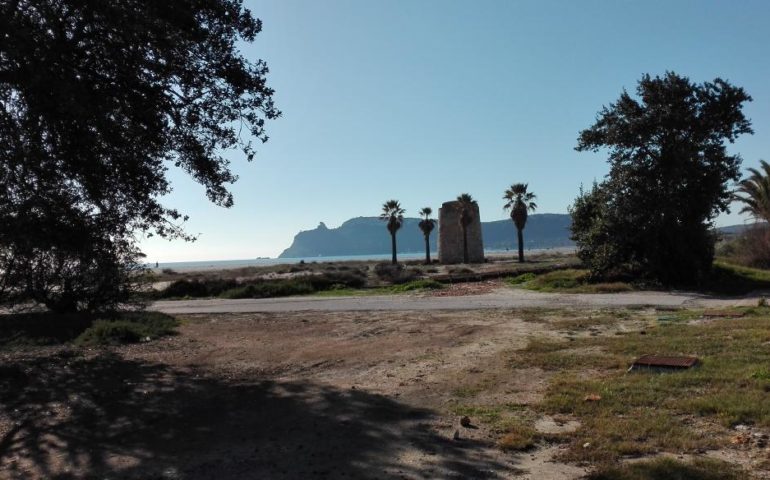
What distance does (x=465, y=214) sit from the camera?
2970 inches

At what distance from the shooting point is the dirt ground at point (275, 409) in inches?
212

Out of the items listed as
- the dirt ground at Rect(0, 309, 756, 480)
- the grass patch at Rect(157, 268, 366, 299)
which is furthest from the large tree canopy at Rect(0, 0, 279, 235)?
the grass patch at Rect(157, 268, 366, 299)

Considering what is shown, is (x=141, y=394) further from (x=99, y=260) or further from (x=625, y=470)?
(x=625, y=470)

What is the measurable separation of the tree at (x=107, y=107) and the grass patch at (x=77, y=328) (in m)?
2.70

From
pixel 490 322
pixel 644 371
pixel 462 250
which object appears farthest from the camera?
pixel 462 250

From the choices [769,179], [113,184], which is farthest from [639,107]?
[113,184]

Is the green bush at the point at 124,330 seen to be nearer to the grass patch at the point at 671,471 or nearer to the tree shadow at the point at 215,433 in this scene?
the tree shadow at the point at 215,433

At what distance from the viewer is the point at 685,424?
19.5 feet

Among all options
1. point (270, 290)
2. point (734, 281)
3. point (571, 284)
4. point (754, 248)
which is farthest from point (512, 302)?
point (754, 248)

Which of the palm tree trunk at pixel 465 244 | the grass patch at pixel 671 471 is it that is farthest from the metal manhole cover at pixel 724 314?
the palm tree trunk at pixel 465 244

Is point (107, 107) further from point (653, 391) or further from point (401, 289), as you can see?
point (401, 289)

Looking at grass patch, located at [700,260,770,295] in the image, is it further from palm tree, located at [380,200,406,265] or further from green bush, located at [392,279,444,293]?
palm tree, located at [380,200,406,265]

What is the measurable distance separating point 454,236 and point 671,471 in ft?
245

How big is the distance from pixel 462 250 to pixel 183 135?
6883 cm
